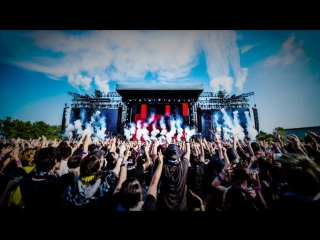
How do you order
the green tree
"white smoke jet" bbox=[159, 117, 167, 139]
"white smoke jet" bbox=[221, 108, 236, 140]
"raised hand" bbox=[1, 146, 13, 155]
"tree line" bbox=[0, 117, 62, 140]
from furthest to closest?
"white smoke jet" bbox=[159, 117, 167, 139]
"white smoke jet" bbox=[221, 108, 236, 140]
"tree line" bbox=[0, 117, 62, 140]
the green tree
"raised hand" bbox=[1, 146, 13, 155]

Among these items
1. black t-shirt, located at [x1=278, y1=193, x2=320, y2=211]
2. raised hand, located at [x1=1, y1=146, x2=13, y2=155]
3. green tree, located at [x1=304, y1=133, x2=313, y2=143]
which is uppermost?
green tree, located at [x1=304, y1=133, x2=313, y2=143]

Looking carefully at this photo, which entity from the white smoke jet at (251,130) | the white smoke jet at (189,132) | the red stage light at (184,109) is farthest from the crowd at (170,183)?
the red stage light at (184,109)

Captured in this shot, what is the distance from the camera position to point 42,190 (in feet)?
8.45

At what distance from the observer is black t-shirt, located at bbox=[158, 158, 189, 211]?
2633 mm

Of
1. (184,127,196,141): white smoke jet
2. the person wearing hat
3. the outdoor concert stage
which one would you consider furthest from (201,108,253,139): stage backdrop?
the person wearing hat

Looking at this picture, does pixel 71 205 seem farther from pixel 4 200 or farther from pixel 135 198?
pixel 135 198

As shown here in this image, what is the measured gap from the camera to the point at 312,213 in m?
2.70

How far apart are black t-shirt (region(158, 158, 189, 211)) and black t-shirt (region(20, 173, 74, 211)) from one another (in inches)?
68.1

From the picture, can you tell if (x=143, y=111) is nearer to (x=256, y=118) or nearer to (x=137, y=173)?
(x=256, y=118)

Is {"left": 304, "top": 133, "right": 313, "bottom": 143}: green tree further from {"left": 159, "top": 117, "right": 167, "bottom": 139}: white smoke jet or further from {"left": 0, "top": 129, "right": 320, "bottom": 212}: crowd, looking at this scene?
{"left": 159, "top": 117, "right": 167, "bottom": 139}: white smoke jet

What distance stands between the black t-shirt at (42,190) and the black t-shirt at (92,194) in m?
0.15

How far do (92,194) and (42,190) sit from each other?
0.95 meters

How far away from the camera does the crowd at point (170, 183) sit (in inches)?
92.7
